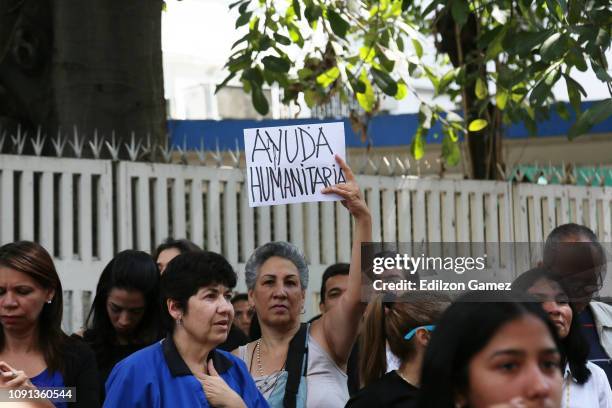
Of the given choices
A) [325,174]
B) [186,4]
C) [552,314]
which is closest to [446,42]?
[325,174]

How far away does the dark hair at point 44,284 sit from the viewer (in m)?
4.98

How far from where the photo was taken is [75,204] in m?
8.23

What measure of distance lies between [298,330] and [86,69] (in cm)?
418

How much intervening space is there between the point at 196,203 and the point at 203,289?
384 centimetres

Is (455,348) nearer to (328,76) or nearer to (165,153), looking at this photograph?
(165,153)

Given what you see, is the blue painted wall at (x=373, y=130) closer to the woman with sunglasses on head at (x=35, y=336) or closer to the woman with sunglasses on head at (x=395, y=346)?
the woman with sunglasses on head at (x=35, y=336)

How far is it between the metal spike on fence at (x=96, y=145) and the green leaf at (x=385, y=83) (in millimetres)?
1888

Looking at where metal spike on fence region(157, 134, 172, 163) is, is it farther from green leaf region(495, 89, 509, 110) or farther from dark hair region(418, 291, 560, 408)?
dark hair region(418, 291, 560, 408)

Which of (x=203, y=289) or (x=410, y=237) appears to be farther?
(x=410, y=237)

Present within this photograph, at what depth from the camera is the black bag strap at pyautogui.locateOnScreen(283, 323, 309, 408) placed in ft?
17.3

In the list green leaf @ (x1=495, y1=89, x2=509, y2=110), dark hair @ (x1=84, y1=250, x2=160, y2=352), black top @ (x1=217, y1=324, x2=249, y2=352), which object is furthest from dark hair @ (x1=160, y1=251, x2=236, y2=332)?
green leaf @ (x1=495, y1=89, x2=509, y2=110)

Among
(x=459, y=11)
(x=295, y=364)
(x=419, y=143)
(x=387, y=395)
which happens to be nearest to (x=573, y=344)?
(x=387, y=395)

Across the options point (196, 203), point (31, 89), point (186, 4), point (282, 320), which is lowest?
point (282, 320)

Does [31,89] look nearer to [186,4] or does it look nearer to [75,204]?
[75,204]
